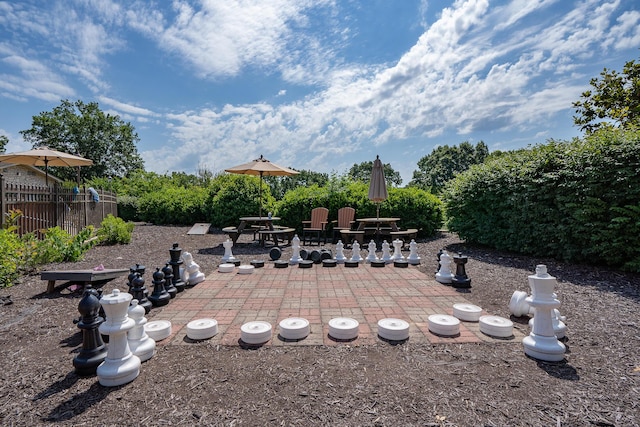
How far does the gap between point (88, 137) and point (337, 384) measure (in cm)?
3923

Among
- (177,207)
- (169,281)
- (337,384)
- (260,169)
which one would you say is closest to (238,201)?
(260,169)

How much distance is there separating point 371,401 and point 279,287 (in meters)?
2.97

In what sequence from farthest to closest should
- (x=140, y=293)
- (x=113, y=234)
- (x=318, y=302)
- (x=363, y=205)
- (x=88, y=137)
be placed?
(x=88, y=137) → (x=363, y=205) → (x=113, y=234) → (x=318, y=302) → (x=140, y=293)

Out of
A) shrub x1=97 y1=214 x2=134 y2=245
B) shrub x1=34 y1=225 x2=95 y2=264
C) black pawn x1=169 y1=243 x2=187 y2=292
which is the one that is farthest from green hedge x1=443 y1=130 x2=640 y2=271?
shrub x1=97 y1=214 x2=134 y2=245

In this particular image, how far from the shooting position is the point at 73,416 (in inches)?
76.4

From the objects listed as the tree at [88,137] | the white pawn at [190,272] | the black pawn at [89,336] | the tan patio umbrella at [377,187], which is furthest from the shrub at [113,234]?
the tree at [88,137]

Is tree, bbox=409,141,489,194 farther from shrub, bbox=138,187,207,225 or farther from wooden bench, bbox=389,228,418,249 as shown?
wooden bench, bbox=389,228,418,249

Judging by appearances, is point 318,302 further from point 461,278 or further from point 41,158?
point 41,158

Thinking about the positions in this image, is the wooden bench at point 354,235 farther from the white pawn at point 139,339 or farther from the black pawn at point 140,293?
the white pawn at point 139,339

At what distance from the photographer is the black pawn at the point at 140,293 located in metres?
3.51

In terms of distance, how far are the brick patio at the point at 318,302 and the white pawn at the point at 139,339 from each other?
0.35m

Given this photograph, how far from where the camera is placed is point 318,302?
415 centimetres

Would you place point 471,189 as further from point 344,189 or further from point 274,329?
point 274,329

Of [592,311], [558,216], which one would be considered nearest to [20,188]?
[592,311]
